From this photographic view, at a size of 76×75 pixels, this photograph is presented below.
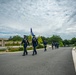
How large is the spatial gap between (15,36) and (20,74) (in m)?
160

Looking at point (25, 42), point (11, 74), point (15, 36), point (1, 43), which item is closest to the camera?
point (11, 74)

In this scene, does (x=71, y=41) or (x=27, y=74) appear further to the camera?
(x=71, y=41)

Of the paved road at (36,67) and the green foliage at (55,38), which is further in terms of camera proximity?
the green foliage at (55,38)

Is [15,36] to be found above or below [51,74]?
above

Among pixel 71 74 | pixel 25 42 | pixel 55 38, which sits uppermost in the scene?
pixel 55 38

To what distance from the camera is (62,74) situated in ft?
25.2

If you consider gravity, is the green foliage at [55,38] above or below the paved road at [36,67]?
above

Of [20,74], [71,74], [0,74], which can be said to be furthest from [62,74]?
[0,74]

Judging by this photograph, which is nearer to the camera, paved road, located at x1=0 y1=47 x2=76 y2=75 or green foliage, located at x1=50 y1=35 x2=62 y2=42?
paved road, located at x1=0 y1=47 x2=76 y2=75

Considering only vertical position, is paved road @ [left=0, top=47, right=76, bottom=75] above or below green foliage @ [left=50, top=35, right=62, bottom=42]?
below

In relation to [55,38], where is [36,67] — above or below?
below

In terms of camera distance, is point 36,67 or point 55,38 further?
point 55,38

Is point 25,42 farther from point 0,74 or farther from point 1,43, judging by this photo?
point 1,43

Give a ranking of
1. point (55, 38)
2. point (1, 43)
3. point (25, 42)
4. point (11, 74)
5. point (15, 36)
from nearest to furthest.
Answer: point (11, 74), point (25, 42), point (1, 43), point (15, 36), point (55, 38)
